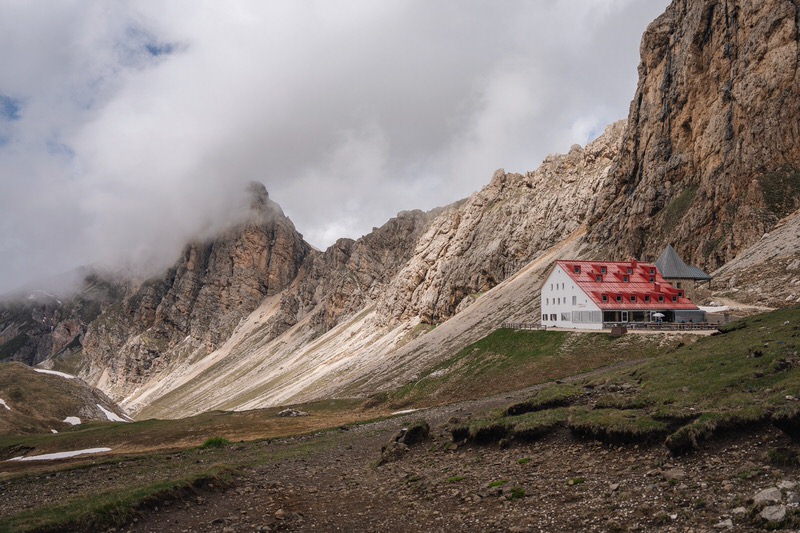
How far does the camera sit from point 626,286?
63.8 m

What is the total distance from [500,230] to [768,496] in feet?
440

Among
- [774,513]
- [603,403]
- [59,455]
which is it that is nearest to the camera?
[774,513]

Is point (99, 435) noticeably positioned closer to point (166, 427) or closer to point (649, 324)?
point (166, 427)

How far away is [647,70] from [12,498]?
126826 mm

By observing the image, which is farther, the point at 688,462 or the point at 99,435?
the point at 99,435

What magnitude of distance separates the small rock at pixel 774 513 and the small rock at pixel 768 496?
308mm

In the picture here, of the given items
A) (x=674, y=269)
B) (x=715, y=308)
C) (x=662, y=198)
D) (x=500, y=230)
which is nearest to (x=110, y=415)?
(x=674, y=269)

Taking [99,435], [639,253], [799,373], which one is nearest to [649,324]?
[799,373]

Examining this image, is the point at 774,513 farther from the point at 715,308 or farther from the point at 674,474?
the point at 715,308

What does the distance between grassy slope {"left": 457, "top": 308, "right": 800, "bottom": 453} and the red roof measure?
89.2ft

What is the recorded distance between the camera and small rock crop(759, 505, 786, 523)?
36.1 feet

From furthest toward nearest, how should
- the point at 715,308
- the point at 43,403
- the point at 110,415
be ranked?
the point at 110,415 → the point at 43,403 → the point at 715,308

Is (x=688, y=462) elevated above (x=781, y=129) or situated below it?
→ below

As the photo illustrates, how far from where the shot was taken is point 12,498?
87.1 ft
